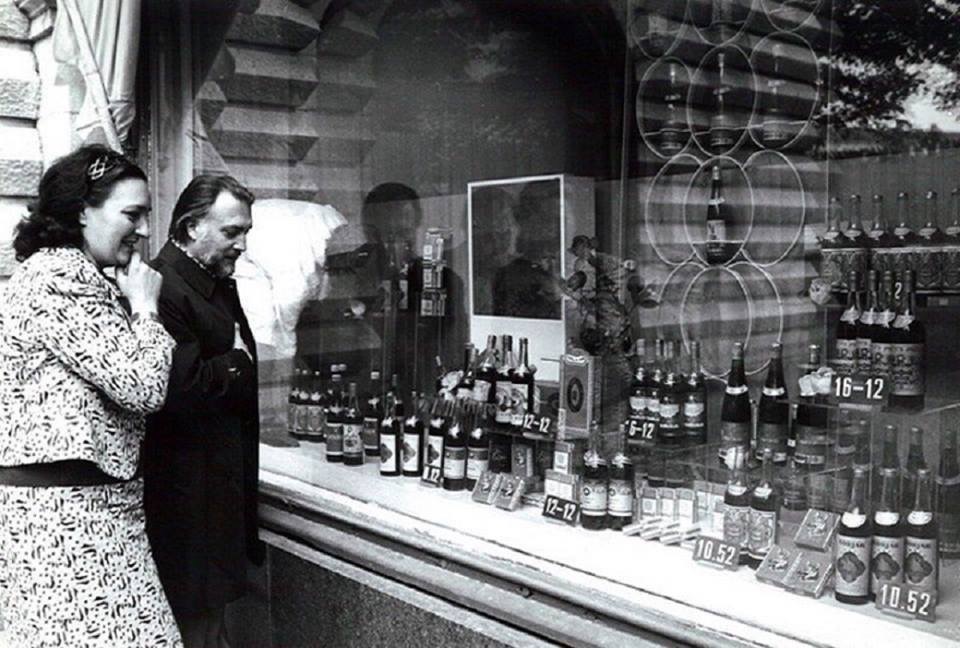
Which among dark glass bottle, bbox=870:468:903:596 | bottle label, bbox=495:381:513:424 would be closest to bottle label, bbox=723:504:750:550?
dark glass bottle, bbox=870:468:903:596

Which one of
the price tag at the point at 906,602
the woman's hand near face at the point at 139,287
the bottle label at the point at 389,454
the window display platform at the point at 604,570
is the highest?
the woman's hand near face at the point at 139,287

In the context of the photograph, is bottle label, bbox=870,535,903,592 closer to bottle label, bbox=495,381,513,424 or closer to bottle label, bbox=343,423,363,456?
bottle label, bbox=495,381,513,424

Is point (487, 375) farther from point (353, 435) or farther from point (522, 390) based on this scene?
point (353, 435)

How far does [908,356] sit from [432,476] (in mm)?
1802

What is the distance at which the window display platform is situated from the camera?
2709 millimetres

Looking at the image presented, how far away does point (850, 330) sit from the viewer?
3.44 metres

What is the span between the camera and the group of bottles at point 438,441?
13.3 ft

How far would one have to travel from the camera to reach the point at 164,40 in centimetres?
533

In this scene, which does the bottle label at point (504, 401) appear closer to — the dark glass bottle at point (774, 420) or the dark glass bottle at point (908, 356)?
the dark glass bottle at point (774, 420)

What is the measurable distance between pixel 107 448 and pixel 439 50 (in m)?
3.03

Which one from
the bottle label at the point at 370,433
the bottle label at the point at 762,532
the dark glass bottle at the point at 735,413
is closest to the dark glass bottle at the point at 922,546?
the bottle label at the point at 762,532

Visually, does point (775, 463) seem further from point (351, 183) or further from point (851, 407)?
point (351, 183)

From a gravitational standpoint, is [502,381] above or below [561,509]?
above

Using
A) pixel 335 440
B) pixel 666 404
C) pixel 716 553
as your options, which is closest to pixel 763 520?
pixel 716 553
